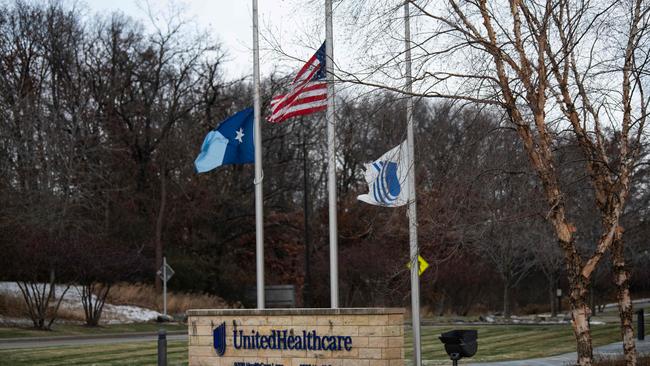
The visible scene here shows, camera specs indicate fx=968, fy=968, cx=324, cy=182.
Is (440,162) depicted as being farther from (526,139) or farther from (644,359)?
(644,359)

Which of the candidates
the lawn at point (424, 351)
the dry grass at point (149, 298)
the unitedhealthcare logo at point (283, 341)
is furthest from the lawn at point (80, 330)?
the unitedhealthcare logo at point (283, 341)

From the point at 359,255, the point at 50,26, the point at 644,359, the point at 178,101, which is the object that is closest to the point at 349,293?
the point at 359,255

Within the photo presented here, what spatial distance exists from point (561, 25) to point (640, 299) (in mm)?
58246

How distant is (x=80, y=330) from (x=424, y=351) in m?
14.9

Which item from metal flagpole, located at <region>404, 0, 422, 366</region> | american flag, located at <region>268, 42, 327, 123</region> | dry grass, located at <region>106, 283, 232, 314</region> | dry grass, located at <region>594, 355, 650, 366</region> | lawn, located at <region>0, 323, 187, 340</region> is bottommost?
lawn, located at <region>0, 323, 187, 340</region>

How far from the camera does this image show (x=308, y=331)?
14.4m

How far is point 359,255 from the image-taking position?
49875mm

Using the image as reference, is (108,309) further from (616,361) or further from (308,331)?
(308,331)

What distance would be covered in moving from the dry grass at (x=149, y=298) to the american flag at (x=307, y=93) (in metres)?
27.6

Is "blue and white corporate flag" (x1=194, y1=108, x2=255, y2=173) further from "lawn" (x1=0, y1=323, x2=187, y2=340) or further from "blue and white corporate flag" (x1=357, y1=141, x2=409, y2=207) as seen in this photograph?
"lawn" (x1=0, y1=323, x2=187, y2=340)

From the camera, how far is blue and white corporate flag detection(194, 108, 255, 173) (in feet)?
56.7

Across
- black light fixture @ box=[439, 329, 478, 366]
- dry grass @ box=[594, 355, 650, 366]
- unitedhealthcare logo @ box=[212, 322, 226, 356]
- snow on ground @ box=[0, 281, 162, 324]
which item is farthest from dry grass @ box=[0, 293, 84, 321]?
black light fixture @ box=[439, 329, 478, 366]

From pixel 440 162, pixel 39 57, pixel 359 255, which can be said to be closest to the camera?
pixel 440 162

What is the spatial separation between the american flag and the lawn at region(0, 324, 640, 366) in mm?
7176
